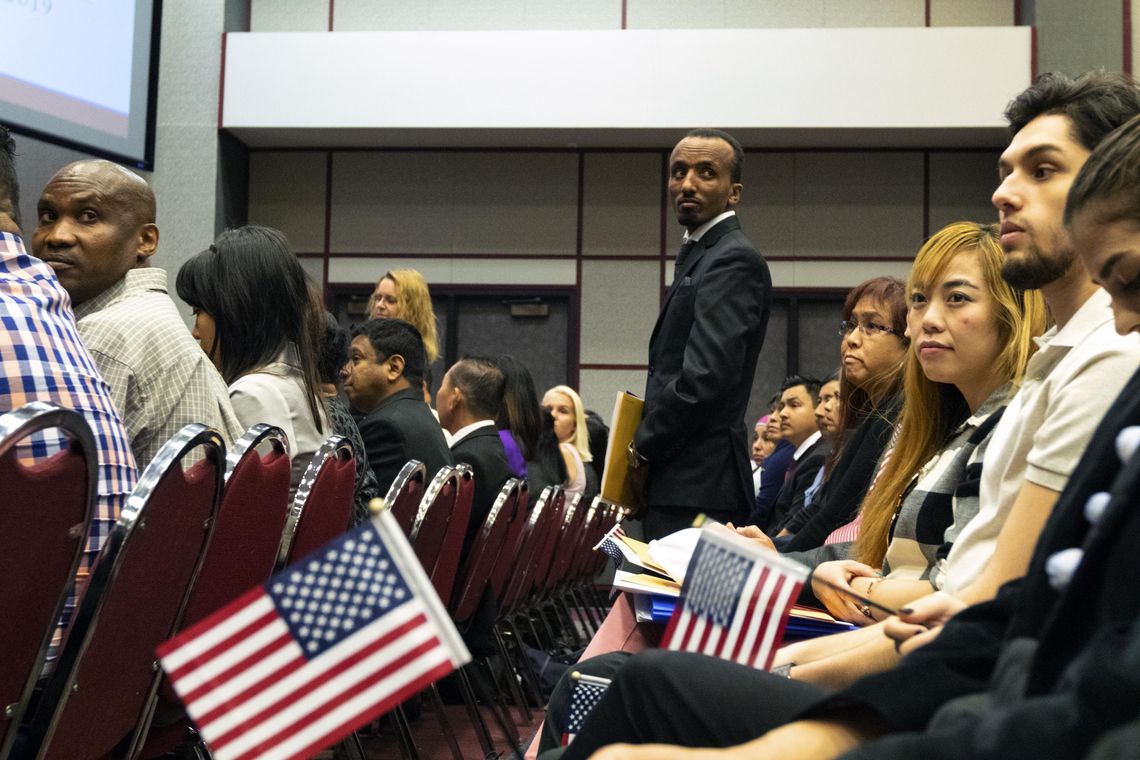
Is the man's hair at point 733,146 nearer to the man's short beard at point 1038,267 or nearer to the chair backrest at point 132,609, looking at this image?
the man's short beard at point 1038,267

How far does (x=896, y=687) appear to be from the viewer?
0.99 metres

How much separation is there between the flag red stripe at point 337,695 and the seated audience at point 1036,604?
7.2 inches

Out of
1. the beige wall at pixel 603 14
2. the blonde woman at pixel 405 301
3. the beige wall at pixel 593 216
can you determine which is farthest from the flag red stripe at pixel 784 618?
the beige wall at pixel 603 14

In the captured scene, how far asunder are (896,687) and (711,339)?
90.0 inches

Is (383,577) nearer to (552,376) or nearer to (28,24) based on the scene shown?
(28,24)

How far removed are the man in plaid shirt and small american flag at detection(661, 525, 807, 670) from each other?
86 centimetres

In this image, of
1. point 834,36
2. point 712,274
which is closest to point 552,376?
point 834,36

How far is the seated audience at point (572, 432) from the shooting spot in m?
7.17

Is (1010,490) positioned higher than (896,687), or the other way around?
(1010,490)

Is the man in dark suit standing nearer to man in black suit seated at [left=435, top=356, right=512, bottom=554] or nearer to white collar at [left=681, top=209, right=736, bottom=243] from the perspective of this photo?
white collar at [left=681, top=209, right=736, bottom=243]

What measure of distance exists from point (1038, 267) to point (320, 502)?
1262 millimetres

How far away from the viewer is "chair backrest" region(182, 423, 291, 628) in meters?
1.82

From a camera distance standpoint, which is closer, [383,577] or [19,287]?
[383,577]

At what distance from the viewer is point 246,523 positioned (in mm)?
1915
